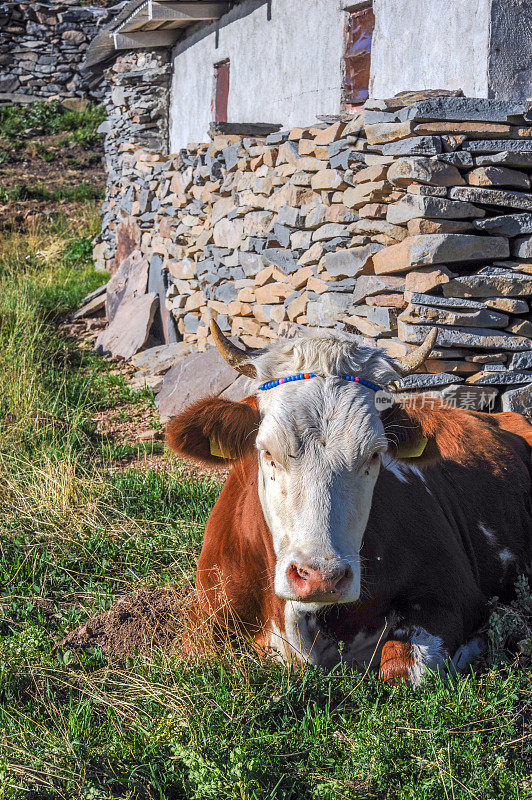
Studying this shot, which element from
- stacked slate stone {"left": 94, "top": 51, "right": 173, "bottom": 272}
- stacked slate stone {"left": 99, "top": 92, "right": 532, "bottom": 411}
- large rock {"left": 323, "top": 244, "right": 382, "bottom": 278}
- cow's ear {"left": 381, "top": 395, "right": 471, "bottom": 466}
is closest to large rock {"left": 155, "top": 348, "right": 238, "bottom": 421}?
stacked slate stone {"left": 99, "top": 92, "right": 532, "bottom": 411}

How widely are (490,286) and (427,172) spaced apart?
85 centimetres

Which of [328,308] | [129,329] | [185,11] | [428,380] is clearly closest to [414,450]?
[428,380]

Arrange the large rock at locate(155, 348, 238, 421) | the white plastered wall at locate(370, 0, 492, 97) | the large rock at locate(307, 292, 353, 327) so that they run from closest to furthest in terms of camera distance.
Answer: the white plastered wall at locate(370, 0, 492, 97) → the large rock at locate(307, 292, 353, 327) → the large rock at locate(155, 348, 238, 421)

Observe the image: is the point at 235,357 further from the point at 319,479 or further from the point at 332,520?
the point at 332,520

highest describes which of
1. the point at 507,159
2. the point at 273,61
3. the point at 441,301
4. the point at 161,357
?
the point at 273,61

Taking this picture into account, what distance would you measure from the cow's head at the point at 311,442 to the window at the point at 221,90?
7.60 m

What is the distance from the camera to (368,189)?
539 centimetres

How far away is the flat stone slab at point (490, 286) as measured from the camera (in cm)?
501

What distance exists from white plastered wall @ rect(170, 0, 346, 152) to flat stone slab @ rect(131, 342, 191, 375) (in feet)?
8.70

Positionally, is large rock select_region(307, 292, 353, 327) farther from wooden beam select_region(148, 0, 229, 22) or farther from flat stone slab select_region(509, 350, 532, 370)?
wooden beam select_region(148, 0, 229, 22)

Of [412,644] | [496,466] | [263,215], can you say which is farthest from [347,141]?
[412,644]

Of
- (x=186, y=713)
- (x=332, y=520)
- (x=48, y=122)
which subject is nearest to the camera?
(x=332, y=520)

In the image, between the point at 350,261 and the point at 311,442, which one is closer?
the point at 311,442

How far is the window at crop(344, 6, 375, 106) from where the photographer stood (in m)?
6.46
